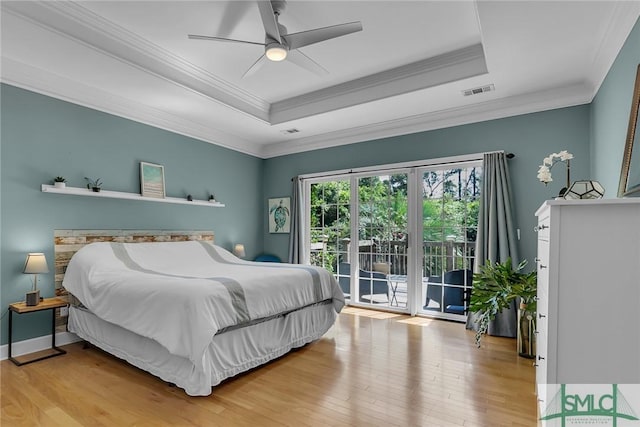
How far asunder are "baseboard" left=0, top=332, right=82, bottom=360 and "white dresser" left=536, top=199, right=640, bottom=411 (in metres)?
4.07

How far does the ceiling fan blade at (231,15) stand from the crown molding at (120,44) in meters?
0.72

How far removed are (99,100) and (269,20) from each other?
2.40 m

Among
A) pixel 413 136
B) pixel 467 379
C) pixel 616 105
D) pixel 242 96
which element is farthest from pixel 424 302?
pixel 242 96

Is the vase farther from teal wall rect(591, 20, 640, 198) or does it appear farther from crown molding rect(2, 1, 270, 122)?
crown molding rect(2, 1, 270, 122)

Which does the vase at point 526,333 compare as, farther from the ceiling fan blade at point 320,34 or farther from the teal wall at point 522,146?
the ceiling fan blade at point 320,34

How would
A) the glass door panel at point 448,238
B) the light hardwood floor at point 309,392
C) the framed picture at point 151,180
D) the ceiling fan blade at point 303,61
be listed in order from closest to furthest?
1. the light hardwood floor at point 309,392
2. the ceiling fan blade at point 303,61
3. the framed picture at point 151,180
4. the glass door panel at point 448,238

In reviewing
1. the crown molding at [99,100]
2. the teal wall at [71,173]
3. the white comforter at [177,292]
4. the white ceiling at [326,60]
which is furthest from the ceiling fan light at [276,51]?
the teal wall at [71,173]

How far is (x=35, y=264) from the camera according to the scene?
9.86 feet

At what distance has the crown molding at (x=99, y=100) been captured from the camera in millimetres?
3104

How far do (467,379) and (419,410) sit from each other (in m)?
0.68

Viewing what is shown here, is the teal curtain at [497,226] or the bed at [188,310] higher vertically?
the teal curtain at [497,226]

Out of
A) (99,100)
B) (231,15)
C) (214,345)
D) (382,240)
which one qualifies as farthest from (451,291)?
(99,100)

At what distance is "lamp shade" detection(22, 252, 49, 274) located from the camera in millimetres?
2979

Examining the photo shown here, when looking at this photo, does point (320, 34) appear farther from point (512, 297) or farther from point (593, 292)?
point (512, 297)
